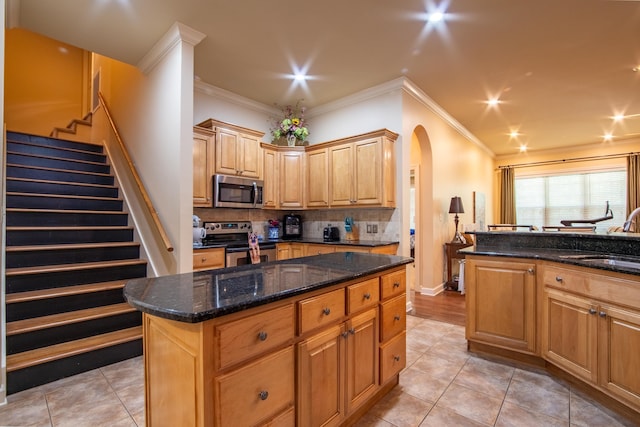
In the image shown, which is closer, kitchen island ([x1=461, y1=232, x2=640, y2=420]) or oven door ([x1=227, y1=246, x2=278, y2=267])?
kitchen island ([x1=461, y1=232, x2=640, y2=420])

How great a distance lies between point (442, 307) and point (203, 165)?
11.9 feet

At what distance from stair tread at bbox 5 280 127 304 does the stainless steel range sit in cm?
99

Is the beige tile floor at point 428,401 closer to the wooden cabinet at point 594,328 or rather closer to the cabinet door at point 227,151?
the wooden cabinet at point 594,328

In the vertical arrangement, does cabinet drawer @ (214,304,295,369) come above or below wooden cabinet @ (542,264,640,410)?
above

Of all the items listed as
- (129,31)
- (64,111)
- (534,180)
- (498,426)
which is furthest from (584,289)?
(64,111)

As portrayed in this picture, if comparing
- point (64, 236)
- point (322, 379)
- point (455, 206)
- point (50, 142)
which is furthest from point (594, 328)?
point (50, 142)

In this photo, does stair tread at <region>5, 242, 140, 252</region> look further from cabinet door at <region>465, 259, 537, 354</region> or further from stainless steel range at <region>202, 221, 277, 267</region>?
cabinet door at <region>465, 259, 537, 354</region>

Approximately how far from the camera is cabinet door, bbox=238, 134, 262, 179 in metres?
3.98

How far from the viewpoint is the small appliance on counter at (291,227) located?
4.79m

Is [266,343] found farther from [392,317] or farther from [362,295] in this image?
[392,317]

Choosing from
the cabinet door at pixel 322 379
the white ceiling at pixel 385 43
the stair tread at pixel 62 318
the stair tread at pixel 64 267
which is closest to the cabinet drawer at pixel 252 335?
the cabinet door at pixel 322 379

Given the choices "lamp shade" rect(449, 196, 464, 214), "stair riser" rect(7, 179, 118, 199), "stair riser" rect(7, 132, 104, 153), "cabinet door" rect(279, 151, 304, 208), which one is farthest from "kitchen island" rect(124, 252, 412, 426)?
"stair riser" rect(7, 132, 104, 153)

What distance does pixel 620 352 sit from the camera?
1804 mm

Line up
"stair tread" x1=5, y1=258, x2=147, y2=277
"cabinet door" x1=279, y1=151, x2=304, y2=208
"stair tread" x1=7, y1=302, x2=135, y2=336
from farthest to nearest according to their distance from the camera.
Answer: "cabinet door" x1=279, y1=151, x2=304, y2=208, "stair tread" x1=5, y1=258, x2=147, y2=277, "stair tread" x1=7, y1=302, x2=135, y2=336
